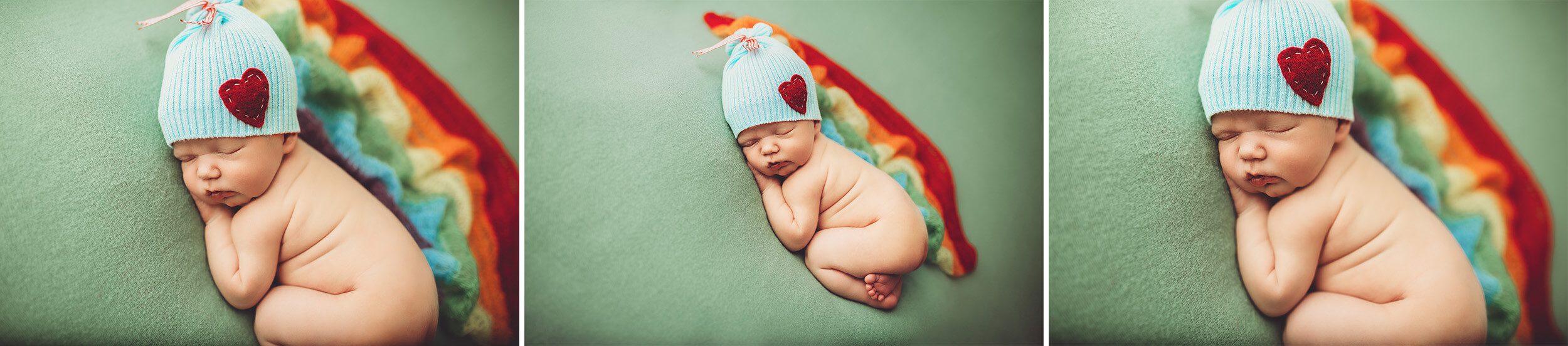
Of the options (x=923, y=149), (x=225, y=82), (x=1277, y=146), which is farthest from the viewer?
(x=923, y=149)

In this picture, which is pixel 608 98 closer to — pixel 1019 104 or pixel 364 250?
pixel 364 250

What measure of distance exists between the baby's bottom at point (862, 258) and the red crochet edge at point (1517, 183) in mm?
1055

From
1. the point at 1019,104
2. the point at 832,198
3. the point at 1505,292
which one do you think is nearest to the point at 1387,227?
the point at 1505,292

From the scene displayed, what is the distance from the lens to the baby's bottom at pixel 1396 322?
1578mm

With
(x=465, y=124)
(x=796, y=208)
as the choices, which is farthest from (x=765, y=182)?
(x=465, y=124)

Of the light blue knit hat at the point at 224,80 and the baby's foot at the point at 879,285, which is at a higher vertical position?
the light blue knit hat at the point at 224,80

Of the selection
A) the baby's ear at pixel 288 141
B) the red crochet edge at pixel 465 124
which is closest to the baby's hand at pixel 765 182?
the red crochet edge at pixel 465 124

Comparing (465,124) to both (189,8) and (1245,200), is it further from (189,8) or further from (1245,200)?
(1245,200)

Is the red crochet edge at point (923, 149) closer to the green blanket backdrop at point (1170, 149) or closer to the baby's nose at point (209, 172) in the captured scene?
the green blanket backdrop at point (1170, 149)

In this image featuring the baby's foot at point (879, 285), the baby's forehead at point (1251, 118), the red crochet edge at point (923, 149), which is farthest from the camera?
the red crochet edge at point (923, 149)

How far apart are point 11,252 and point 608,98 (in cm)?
109

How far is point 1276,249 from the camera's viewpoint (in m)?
1.64

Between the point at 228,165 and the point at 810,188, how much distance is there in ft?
3.39

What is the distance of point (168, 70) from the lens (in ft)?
4.91
